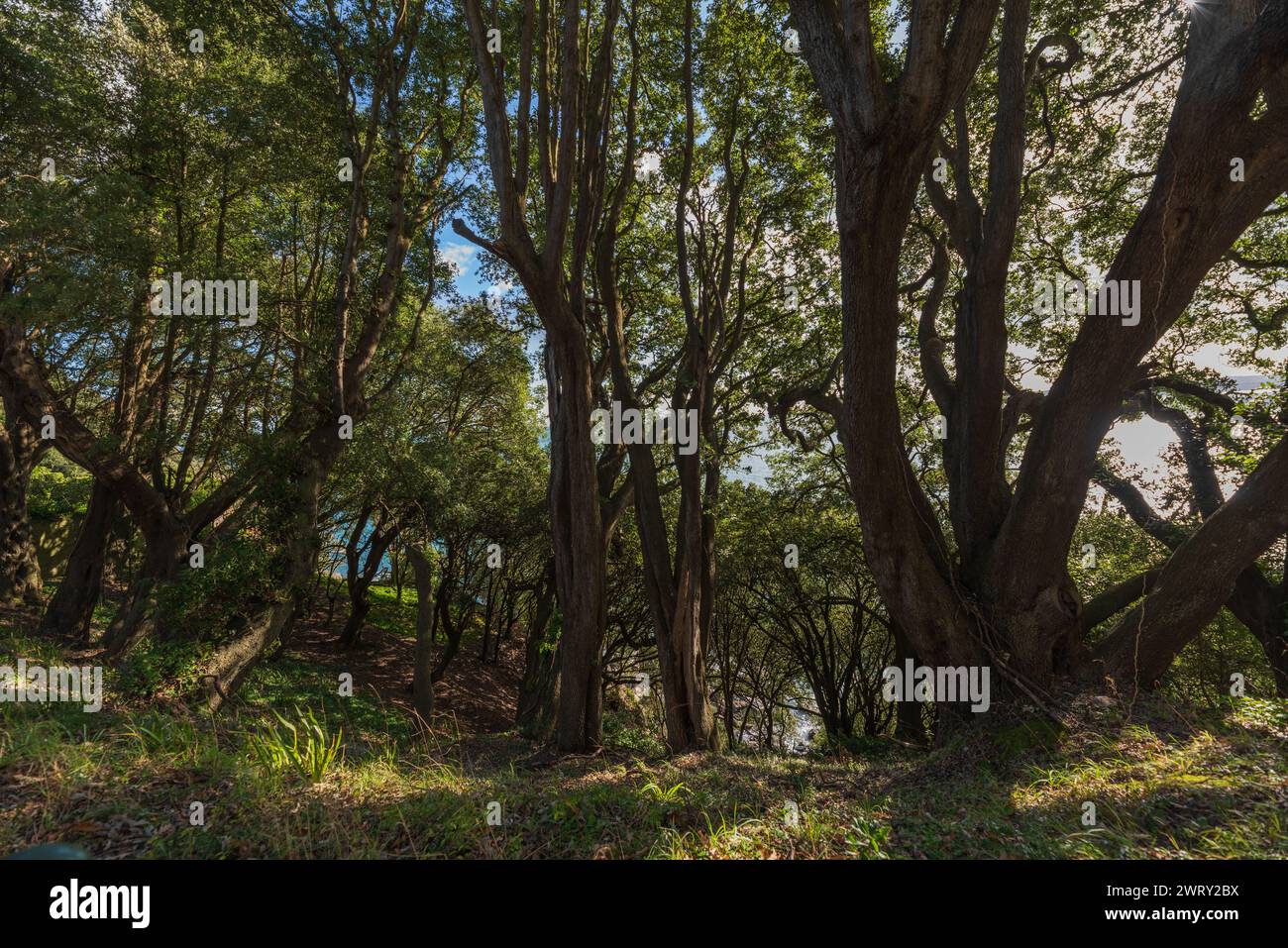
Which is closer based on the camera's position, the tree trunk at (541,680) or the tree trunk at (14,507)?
the tree trunk at (541,680)

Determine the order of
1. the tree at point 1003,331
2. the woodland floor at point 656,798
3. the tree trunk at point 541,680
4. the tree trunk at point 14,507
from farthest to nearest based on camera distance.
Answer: the tree trunk at point 14,507 → the tree trunk at point 541,680 → the tree at point 1003,331 → the woodland floor at point 656,798

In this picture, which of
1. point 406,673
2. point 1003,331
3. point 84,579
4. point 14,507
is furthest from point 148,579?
point 1003,331

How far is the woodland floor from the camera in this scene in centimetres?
266

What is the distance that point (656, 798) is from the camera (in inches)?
134

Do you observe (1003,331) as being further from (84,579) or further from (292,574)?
(84,579)

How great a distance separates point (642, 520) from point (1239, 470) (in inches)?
331

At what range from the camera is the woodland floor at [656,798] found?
2664 millimetres

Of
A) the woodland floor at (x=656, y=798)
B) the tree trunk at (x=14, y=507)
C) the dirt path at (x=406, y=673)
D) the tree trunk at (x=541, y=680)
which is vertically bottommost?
the dirt path at (x=406, y=673)

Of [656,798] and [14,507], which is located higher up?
[14,507]

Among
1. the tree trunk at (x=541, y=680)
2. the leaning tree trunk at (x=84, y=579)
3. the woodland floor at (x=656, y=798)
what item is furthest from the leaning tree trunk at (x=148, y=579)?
the tree trunk at (x=541, y=680)

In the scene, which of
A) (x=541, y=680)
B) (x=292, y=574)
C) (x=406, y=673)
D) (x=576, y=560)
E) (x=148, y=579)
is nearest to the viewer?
(x=576, y=560)

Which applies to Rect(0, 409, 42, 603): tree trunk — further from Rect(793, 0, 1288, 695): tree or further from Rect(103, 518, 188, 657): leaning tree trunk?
Rect(793, 0, 1288, 695): tree

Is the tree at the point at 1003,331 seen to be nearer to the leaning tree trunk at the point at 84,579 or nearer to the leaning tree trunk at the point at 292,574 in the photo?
the leaning tree trunk at the point at 292,574
